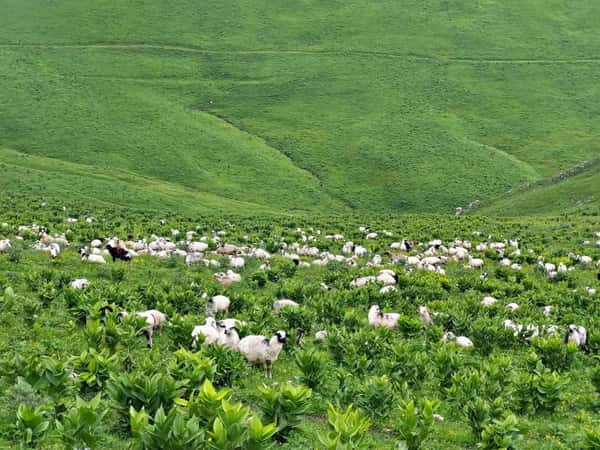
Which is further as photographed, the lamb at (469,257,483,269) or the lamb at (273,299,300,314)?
the lamb at (469,257,483,269)

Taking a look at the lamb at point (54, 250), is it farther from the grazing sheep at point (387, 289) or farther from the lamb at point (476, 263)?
the lamb at point (476, 263)

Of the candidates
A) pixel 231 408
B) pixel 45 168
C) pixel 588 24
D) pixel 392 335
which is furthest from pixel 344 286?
pixel 588 24

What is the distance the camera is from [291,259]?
96.1ft

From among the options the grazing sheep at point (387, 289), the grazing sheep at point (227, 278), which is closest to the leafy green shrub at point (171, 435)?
Answer: the grazing sheep at point (387, 289)

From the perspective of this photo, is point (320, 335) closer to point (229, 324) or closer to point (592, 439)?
point (229, 324)

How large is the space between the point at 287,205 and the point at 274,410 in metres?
60.1

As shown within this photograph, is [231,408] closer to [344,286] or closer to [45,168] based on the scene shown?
[344,286]

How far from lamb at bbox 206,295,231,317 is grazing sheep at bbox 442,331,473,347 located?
672cm

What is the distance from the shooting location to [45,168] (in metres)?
66.2

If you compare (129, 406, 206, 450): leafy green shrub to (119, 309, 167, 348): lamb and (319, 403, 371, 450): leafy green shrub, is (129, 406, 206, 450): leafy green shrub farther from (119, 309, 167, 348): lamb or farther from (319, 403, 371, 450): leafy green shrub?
(119, 309, 167, 348): lamb

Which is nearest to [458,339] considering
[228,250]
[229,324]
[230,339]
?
[229,324]

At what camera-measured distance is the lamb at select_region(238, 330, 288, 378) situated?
46.5 ft

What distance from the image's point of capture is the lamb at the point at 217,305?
1872 centimetres

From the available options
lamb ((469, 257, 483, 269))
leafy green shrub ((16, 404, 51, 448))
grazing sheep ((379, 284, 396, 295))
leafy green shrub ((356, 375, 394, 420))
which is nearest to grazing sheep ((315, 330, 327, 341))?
leafy green shrub ((356, 375, 394, 420))
